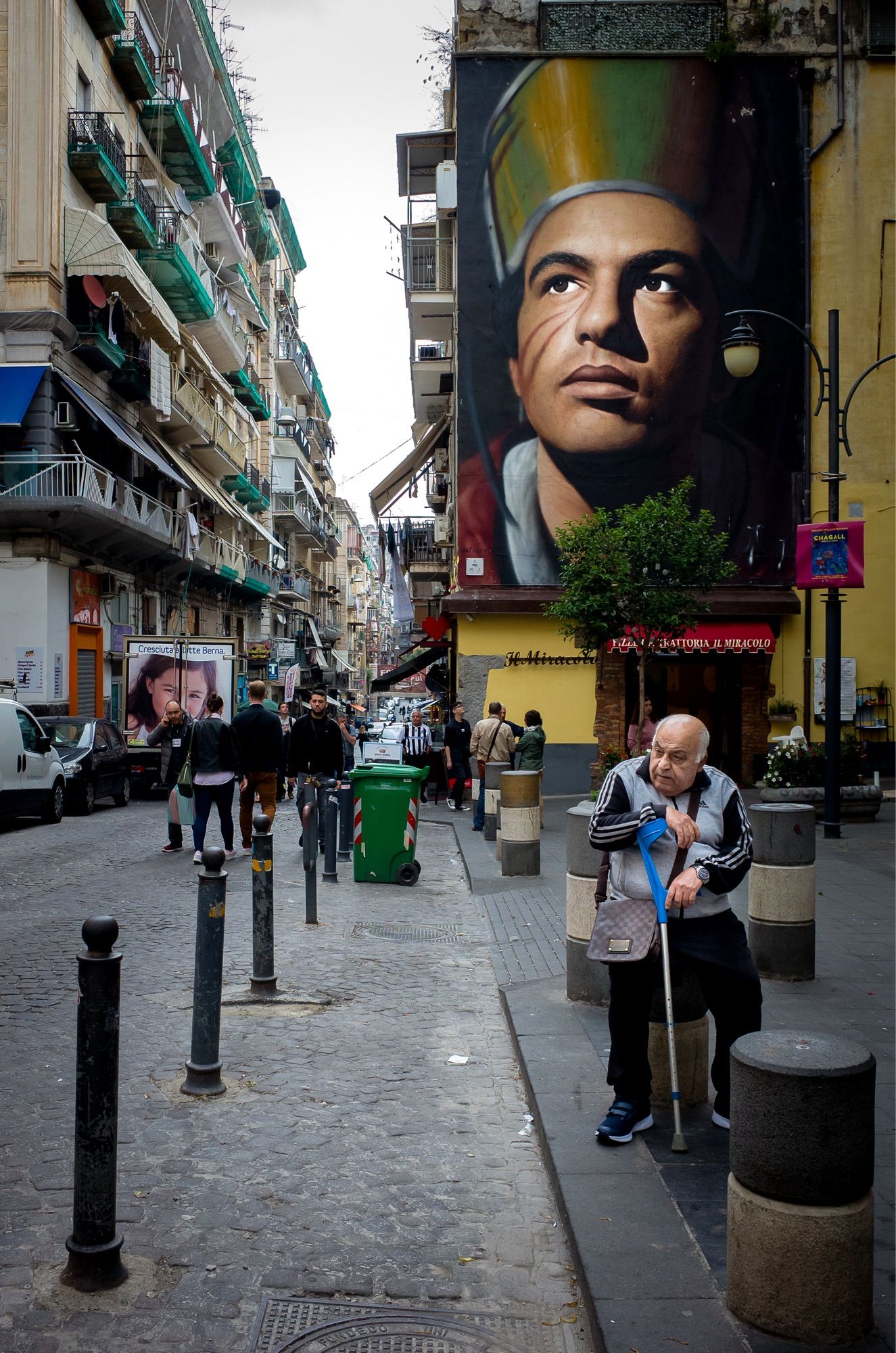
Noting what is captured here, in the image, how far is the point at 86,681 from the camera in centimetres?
2919

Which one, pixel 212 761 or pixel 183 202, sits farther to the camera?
pixel 183 202

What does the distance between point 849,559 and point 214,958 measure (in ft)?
33.6

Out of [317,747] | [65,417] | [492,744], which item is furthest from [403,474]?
[317,747]

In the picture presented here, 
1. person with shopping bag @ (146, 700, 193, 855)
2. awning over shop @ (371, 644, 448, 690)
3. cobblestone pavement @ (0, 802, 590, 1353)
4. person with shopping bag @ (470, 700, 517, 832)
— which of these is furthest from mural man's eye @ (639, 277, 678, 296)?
cobblestone pavement @ (0, 802, 590, 1353)

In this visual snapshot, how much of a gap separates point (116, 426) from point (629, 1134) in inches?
1058

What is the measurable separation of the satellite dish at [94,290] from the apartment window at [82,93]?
13.2 ft

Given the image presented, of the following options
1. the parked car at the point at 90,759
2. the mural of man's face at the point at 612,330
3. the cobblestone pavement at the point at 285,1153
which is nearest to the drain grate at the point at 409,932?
the cobblestone pavement at the point at 285,1153

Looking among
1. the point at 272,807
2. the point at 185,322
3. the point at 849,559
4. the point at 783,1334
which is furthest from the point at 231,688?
the point at 783,1334

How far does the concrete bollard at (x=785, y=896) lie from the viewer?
707 centimetres

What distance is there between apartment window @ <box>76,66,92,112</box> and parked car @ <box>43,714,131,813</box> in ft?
52.9

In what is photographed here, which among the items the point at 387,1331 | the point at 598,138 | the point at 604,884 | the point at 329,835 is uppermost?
the point at 598,138

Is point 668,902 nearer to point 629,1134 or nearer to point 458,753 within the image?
point 629,1134

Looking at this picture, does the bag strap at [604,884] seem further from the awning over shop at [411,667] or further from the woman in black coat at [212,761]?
the awning over shop at [411,667]

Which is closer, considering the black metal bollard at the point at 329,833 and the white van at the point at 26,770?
the black metal bollard at the point at 329,833
